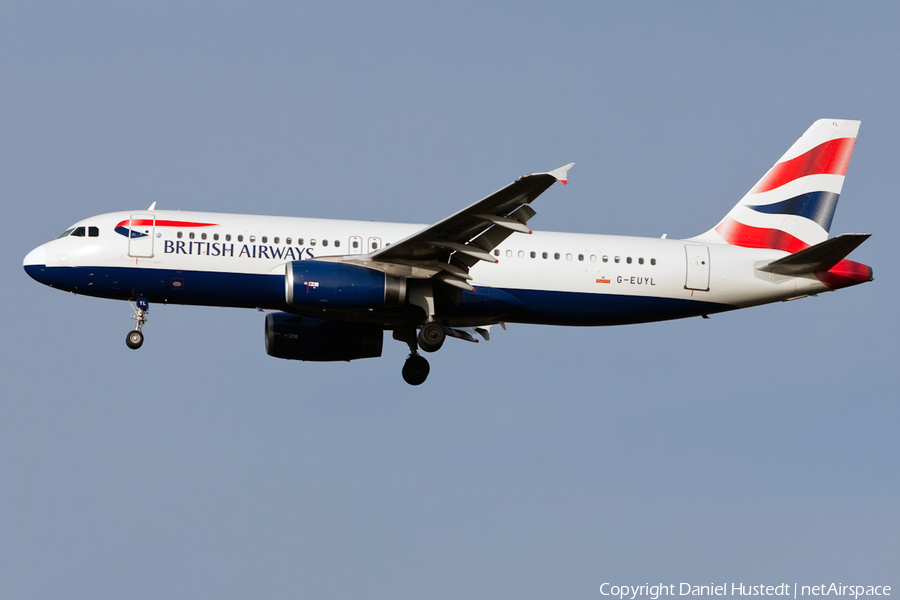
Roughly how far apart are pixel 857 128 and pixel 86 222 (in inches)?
981

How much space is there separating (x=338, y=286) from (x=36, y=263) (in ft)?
29.7

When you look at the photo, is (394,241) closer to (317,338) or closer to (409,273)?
(409,273)

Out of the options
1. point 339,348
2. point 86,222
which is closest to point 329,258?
point 339,348

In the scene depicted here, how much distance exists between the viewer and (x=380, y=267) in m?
32.6

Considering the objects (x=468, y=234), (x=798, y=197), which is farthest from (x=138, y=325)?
(x=798, y=197)

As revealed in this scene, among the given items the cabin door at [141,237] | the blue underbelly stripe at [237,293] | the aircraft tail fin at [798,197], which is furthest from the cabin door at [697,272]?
the cabin door at [141,237]

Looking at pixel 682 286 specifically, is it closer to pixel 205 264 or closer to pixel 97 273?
pixel 205 264

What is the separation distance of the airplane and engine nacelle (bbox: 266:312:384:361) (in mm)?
44

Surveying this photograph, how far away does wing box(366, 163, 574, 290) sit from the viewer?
2906 cm

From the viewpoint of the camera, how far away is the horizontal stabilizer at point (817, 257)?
108 feet

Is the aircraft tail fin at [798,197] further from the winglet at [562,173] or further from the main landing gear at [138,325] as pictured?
the main landing gear at [138,325]

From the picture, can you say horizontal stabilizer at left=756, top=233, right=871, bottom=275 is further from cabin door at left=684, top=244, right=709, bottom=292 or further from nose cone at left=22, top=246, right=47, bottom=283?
nose cone at left=22, top=246, right=47, bottom=283

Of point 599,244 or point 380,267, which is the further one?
point 599,244

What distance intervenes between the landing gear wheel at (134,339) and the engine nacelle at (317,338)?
442 centimetres
